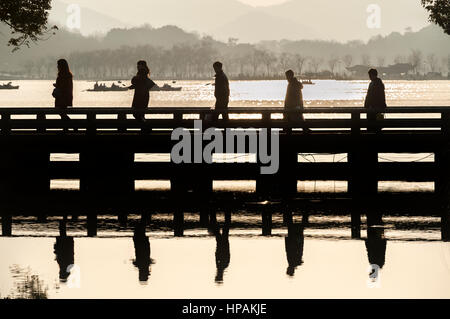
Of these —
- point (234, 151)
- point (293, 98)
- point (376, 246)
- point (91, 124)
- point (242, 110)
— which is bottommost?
point (376, 246)

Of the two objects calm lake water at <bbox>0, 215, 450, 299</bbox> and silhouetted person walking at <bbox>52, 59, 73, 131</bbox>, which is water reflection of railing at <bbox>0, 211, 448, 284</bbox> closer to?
calm lake water at <bbox>0, 215, 450, 299</bbox>

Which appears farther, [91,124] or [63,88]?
[63,88]

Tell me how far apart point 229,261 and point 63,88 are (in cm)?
1361

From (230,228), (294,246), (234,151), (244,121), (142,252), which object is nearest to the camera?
(142,252)

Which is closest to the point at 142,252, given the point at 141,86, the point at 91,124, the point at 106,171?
the point at 106,171

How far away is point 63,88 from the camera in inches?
1184

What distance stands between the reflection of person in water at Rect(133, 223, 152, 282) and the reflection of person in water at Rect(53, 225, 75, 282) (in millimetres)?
980

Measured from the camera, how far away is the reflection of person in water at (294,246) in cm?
1703

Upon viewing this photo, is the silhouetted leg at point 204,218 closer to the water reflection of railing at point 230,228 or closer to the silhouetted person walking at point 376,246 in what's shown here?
the water reflection of railing at point 230,228

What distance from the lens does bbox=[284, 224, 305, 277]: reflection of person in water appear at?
17.0 m

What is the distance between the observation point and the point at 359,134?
2891 centimetres

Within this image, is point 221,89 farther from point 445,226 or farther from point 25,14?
point 25,14

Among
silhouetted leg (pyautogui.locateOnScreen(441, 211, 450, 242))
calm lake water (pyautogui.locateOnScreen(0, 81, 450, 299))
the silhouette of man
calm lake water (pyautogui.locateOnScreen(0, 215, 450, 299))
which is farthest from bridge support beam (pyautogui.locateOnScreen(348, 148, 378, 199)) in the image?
calm lake water (pyautogui.locateOnScreen(0, 215, 450, 299))
